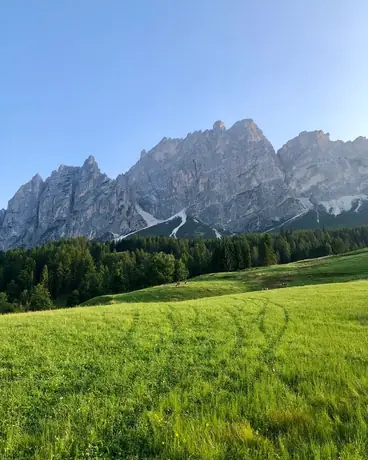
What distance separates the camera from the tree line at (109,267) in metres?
115

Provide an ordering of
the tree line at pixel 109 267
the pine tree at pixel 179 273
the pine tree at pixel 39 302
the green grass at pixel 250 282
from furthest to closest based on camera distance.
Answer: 1. the pine tree at pixel 179 273
2. the tree line at pixel 109 267
3. the pine tree at pixel 39 302
4. the green grass at pixel 250 282

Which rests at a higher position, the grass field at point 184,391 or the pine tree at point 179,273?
the pine tree at point 179,273

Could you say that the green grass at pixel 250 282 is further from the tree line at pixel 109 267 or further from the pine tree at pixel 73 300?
the pine tree at pixel 73 300

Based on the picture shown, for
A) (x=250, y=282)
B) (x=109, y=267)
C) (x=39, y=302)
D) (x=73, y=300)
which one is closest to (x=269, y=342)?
(x=250, y=282)

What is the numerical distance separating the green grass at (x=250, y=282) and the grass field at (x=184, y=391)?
39.0 meters

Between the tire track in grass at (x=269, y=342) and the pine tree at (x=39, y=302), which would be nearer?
the tire track in grass at (x=269, y=342)

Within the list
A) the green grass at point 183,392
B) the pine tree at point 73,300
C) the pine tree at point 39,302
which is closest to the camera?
the green grass at point 183,392

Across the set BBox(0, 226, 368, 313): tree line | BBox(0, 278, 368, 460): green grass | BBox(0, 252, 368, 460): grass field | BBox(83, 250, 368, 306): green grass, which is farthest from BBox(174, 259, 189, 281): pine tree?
BBox(0, 278, 368, 460): green grass

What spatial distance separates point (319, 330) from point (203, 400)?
1277 cm

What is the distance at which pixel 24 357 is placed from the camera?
50.2 ft

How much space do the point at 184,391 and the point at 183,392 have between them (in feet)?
0.24

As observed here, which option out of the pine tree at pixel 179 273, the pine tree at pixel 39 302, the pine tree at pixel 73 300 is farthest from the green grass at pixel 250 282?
the pine tree at pixel 73 300

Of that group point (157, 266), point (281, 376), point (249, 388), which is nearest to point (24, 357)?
point (249, 388)

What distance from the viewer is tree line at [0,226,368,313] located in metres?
115
